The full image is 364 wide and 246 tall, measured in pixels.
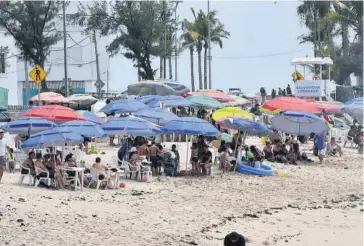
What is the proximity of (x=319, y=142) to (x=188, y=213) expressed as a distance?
494 inches

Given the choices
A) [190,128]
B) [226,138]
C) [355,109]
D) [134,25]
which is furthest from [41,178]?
[134,25]

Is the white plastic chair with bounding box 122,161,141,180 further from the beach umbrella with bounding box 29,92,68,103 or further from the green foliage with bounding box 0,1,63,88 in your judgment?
the green foliage with bounding box 0,1,63,88

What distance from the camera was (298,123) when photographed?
28.5 meters

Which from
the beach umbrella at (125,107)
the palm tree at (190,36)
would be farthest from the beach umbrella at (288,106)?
the palm tree at (190,36)

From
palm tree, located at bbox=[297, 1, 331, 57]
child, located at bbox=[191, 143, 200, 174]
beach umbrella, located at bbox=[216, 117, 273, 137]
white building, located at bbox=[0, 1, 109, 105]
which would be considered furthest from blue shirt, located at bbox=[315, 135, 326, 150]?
white building, located at bbox=[0, 1, 109, 105]

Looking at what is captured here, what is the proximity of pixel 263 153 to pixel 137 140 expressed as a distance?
5.08 meters

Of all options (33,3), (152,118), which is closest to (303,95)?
(33,3)

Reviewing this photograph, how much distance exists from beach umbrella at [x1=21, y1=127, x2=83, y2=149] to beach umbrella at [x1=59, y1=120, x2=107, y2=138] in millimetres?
1220

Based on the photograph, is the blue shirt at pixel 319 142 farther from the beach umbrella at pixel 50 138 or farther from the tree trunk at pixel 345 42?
the tree trunk at pixel 345 42

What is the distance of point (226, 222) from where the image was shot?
16266 mm

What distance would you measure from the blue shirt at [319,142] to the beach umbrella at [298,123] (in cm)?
25

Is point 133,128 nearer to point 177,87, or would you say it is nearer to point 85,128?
point 85,128

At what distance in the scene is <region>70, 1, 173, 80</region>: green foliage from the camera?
156ft

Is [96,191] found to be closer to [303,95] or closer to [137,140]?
[137,140]
